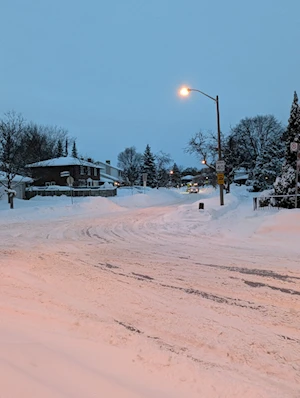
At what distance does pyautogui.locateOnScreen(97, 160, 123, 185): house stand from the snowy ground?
2430 inches

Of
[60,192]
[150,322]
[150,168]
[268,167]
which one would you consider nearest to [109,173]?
[150,168]

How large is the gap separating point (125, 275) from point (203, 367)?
3350mm

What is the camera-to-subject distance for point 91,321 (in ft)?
13.2

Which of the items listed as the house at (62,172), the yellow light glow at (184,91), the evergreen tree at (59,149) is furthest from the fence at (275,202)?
the evergreen tree at (59,149)

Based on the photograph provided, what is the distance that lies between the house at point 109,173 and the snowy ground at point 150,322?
61728mm

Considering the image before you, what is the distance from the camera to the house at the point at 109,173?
7094 centimetres

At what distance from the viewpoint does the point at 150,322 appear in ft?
13.3

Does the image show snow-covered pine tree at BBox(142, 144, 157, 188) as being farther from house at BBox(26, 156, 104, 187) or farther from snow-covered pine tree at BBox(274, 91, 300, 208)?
snow-covered pine tree at BBox(274, 91, 300, 208)

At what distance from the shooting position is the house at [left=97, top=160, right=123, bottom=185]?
70938 millimetres

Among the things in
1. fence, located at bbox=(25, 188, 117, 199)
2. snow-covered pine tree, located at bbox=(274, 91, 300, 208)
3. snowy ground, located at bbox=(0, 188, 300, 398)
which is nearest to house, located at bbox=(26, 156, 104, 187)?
fence, located at bbox=(25, 188, 117, 199)

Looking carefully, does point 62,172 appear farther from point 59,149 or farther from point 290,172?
point 290,172

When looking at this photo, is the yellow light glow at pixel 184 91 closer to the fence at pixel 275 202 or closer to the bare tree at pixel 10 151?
the fence at pixel 275 202

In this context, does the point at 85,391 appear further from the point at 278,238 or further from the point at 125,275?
the point at 278,238

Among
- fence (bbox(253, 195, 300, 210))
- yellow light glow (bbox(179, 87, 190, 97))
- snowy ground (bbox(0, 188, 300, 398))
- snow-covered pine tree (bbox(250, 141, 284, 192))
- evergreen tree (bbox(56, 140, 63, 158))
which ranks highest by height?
evergreen tree (bbox(56, 140, 63, 158))
